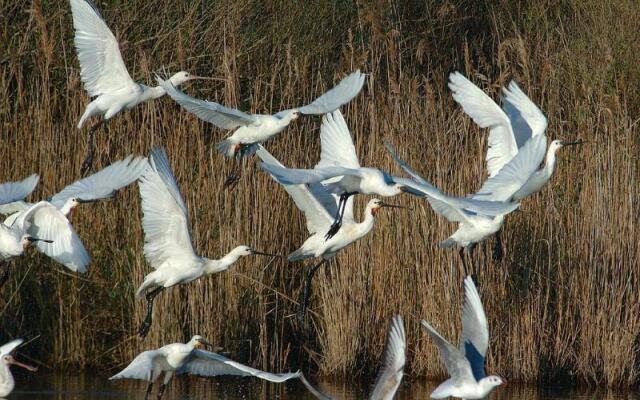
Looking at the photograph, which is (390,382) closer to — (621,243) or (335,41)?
(621,243)

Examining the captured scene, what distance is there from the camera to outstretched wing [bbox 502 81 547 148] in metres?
10.5

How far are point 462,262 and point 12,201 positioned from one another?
345 centimetres

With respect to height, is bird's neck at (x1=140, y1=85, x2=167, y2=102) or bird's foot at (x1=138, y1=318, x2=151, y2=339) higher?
bird's neck at (x1=140, y1=85, x2=167, y2=102)

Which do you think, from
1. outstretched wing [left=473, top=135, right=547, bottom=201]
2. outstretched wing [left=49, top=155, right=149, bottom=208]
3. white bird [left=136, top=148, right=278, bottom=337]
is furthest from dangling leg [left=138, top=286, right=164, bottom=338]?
outstretched wing [left=473, top=135, right=547, bottom=201]

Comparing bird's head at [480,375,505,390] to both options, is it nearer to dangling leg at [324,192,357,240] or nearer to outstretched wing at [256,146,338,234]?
dangling leg at [324,192,357,240]

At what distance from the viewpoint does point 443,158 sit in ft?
34.3

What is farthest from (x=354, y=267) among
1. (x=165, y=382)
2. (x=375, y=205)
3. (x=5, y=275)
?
(x=5, y=275)

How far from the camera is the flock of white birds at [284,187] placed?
26.9 feet

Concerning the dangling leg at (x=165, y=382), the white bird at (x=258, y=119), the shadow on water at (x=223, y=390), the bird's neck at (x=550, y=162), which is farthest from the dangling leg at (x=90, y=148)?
the bird's neck at (x=550, y=162)

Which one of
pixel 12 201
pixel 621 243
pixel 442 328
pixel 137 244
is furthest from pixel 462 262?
pixel 12 201

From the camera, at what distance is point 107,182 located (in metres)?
9.20

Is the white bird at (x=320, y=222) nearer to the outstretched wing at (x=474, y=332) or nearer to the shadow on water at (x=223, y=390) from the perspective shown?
the shadow on water at (x=223, y=390)

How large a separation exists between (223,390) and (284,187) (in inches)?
67.8

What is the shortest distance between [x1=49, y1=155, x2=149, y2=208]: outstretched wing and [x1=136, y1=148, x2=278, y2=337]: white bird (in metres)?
0.09
